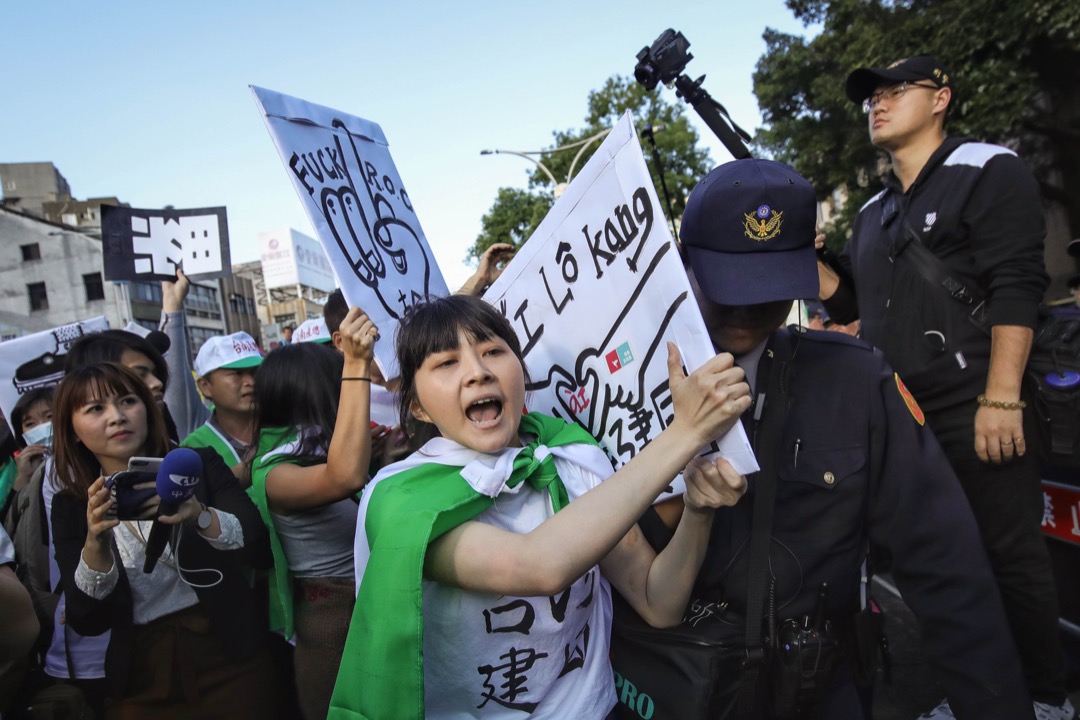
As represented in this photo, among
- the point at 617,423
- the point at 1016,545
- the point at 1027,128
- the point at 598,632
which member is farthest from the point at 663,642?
the point at 1027,128

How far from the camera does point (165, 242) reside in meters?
4.53

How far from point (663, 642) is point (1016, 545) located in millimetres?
1351

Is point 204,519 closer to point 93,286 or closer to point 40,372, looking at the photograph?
point 40,372

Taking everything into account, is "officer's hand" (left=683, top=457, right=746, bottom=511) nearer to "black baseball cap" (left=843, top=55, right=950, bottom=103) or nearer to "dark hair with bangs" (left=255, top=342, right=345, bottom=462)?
"dark hair with bangs" (left=255, top=342, right=345, bottom=462)

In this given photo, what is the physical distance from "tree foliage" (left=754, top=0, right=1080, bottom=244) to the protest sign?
43.1 feet

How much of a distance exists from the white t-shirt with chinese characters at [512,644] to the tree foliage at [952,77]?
47.0 feet

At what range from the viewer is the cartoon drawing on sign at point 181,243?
14.8 ft

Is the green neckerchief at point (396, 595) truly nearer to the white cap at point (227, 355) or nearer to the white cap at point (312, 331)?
the white cap at point (227, 355)

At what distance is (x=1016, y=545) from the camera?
2.24 meters

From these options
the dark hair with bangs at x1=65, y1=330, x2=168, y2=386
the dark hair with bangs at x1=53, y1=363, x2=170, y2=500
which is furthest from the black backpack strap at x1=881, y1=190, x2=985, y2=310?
the dark hair with bangs at x1=65, y1=330, x2=168, y2=386

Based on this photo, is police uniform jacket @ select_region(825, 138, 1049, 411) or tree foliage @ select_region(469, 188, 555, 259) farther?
tree foliage @ select_region(469, 188, 555, 259)

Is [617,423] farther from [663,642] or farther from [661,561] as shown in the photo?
[663,642]

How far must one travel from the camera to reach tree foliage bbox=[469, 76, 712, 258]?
2748 centimetres

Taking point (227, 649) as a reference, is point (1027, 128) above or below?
above
